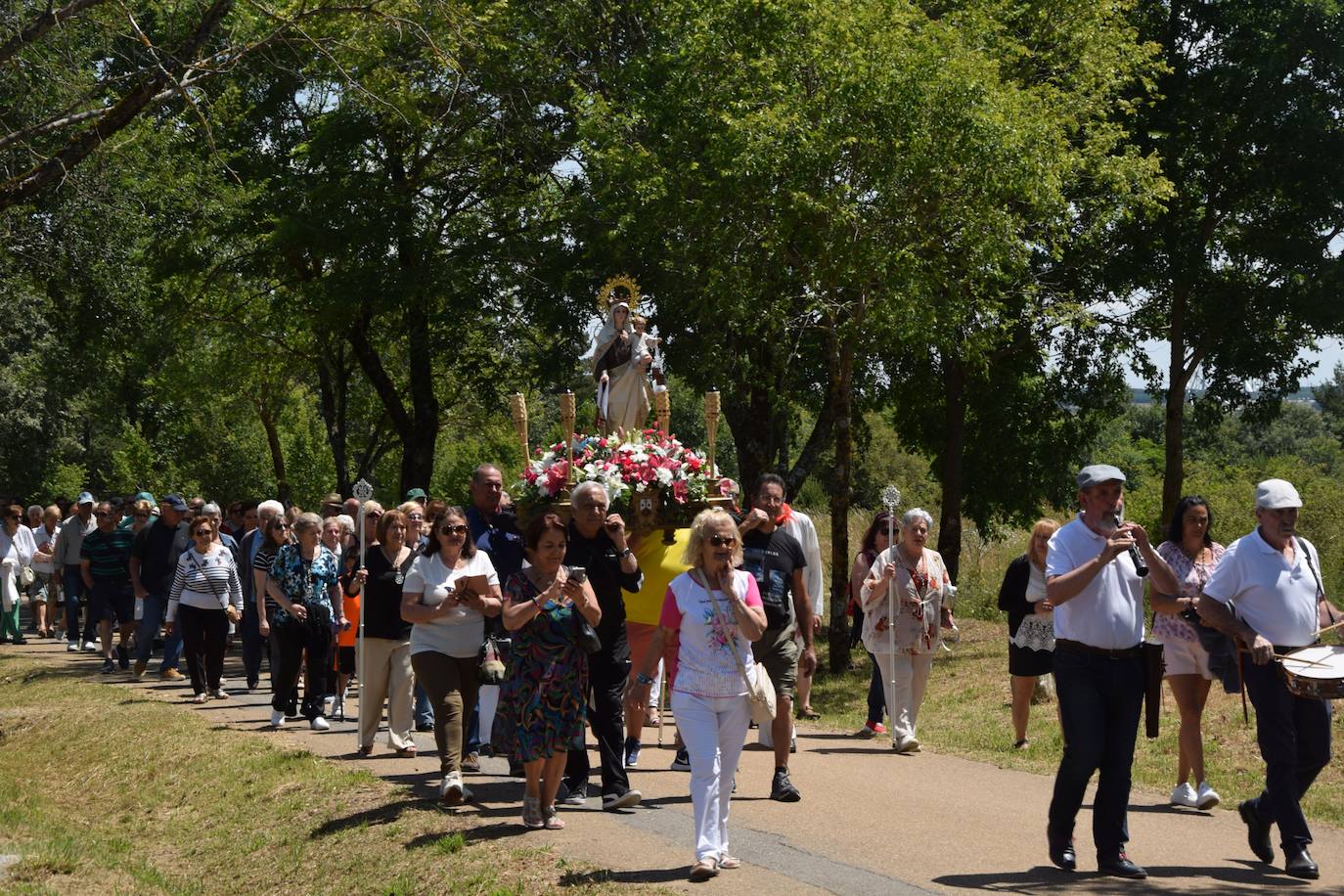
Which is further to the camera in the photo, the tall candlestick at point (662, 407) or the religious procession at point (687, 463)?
the tall candlestick at point (662, 407)

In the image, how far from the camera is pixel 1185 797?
1030 centimetres

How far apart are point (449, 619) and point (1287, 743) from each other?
4.98m

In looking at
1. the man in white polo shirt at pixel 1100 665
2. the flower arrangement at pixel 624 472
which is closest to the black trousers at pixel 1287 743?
the man in white polo shirt at pixel 1100 665

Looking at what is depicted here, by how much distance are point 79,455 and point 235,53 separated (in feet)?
154

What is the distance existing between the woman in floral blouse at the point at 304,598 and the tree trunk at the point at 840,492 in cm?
776

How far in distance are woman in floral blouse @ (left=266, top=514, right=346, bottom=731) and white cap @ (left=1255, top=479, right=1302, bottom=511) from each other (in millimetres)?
8023

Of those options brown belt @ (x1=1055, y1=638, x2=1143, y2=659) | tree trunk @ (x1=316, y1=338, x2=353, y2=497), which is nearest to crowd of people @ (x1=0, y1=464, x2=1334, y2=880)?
brown belt @ (x1=1055, y1=638, x2=1143, y2=659)

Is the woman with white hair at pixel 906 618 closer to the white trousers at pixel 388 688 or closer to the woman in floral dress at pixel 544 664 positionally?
the white trousers at pixel 388 688

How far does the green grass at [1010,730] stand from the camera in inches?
469

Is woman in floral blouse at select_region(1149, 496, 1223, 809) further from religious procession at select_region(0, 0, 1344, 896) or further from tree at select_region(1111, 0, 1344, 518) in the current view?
tree at select_region(1111, 0, 1344, 518)

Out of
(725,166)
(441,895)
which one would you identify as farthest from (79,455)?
(441,895)

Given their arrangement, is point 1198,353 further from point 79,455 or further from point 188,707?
point 79,455

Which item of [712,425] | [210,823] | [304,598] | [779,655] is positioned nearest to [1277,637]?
[779,655]

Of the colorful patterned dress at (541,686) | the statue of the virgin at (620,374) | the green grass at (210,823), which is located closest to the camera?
the green grass at (210,823)
